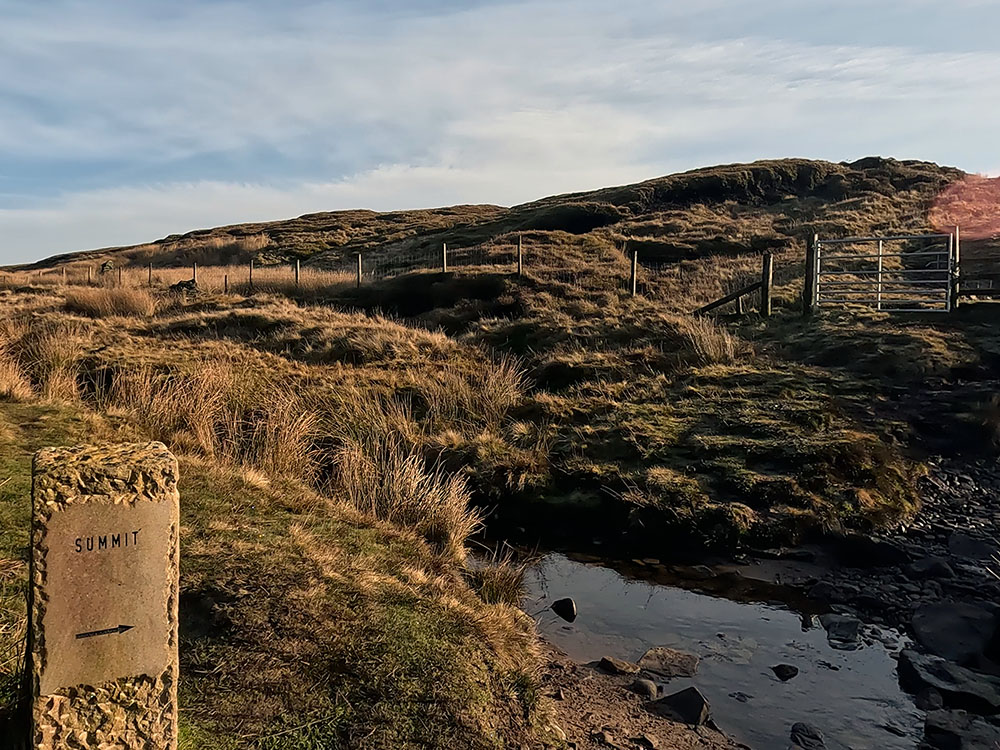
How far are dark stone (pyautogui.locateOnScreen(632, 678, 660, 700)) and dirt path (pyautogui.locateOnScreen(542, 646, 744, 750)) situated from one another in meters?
0.05

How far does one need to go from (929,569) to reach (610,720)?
4.44 meters

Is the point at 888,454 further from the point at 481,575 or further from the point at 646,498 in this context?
the point at 481,575

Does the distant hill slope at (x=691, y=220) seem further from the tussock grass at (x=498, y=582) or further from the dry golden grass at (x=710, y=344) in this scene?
the tussock grass at (x=498, y=582)

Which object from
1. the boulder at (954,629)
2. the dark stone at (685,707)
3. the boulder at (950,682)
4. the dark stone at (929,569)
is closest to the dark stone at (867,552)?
the dark stone at (929,569)

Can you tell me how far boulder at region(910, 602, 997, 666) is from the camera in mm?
6293

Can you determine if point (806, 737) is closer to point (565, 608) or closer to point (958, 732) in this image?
point (958, 732)

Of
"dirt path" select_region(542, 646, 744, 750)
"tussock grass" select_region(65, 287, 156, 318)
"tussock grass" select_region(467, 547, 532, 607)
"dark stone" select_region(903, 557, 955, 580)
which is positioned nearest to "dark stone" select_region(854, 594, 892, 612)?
"dark stone" select_region(903, 557, 955, 580)

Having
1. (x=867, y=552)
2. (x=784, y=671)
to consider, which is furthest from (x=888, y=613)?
(x=784, y=671)

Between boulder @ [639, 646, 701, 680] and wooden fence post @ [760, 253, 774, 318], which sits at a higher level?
wooden fence post @ [760, 253, 774, 318]

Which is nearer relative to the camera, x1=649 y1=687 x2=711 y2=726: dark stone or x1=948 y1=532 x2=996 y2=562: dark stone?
x1=649 y1=687 x2=711 y2=726: dark stone

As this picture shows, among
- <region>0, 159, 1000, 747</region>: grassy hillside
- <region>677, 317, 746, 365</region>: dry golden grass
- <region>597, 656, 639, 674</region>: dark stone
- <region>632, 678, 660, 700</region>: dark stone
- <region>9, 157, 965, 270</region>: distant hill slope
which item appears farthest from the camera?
<region>9, 157, 965, 270</region>: distant hill slope

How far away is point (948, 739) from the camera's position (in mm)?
5129

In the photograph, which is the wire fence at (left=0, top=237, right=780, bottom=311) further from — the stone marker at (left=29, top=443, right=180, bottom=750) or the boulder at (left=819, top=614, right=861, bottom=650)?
the stone marker at (left=29, top=443, right=180, bottom=750)

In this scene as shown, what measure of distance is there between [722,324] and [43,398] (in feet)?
47.3
